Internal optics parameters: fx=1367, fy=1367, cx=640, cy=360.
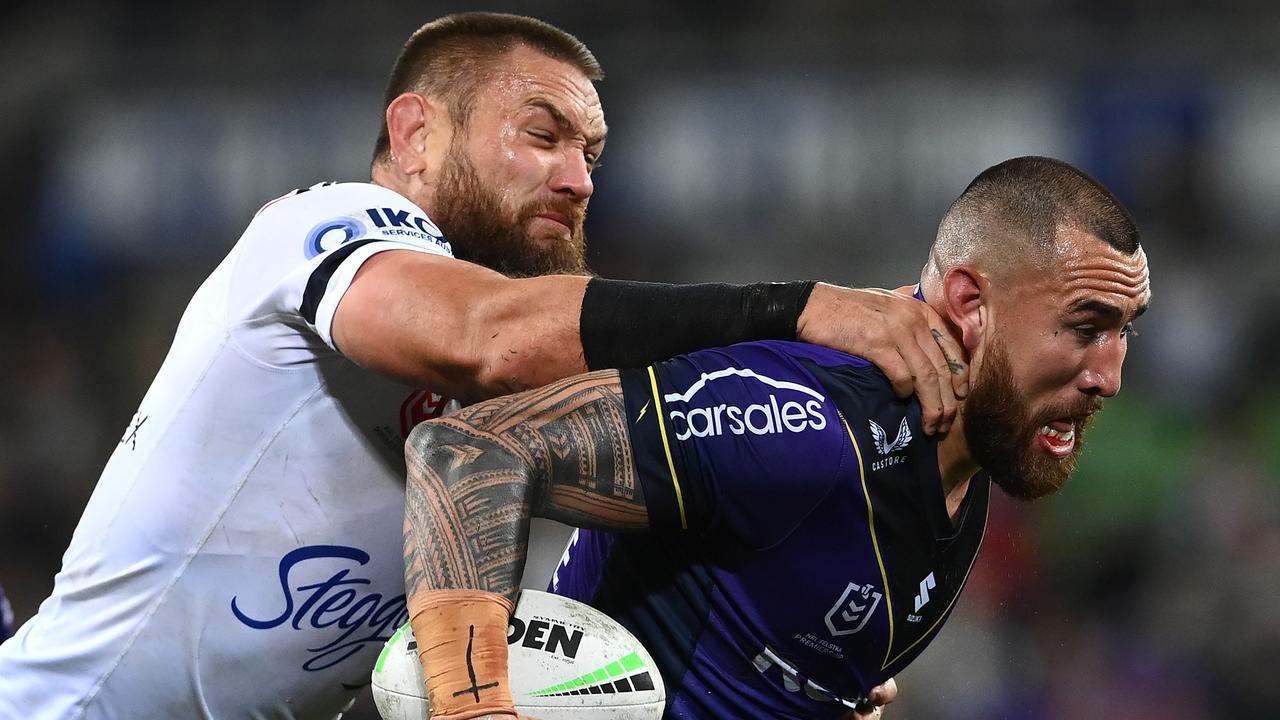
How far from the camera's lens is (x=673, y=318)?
255cm

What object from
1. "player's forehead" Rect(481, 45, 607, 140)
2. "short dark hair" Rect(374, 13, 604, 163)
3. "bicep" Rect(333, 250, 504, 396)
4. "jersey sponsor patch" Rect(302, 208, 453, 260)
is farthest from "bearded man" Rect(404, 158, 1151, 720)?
"short dark hair" Rect(374, 13, 604, 163)

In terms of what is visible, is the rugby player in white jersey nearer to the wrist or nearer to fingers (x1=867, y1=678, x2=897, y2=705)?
the wrist

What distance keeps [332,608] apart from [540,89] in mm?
1385

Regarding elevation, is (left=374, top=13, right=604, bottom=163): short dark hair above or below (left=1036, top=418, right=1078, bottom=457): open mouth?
above

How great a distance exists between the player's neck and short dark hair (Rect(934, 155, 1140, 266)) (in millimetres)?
368

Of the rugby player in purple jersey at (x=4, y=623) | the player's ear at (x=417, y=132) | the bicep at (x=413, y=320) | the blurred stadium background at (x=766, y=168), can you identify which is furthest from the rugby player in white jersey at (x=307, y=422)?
the blurred stadium background at (x=766, y=168)

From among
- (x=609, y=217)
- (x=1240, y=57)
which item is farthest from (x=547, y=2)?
(x=1240, y=57)

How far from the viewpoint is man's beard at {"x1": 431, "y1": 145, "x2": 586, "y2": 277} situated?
338 cm

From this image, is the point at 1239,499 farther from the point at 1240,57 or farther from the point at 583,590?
the point at 583,590

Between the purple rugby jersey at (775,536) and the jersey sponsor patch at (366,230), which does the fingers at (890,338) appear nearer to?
the purple rugby jersey at (775,536)

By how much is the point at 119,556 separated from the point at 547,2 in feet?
26.2

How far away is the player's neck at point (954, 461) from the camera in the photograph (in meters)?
2.80

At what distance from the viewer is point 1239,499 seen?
7.98 metres

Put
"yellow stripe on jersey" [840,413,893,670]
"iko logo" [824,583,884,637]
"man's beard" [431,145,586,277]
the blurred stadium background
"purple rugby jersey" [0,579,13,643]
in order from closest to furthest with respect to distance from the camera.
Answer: "yellow stripe on jersey" [840,413,893,670]
"iko logo" [824,583,884,637]
"man's beard" [431,145,586,277]
"purple rugby jersey" [0,579,13,643]
the blurred stadium background
